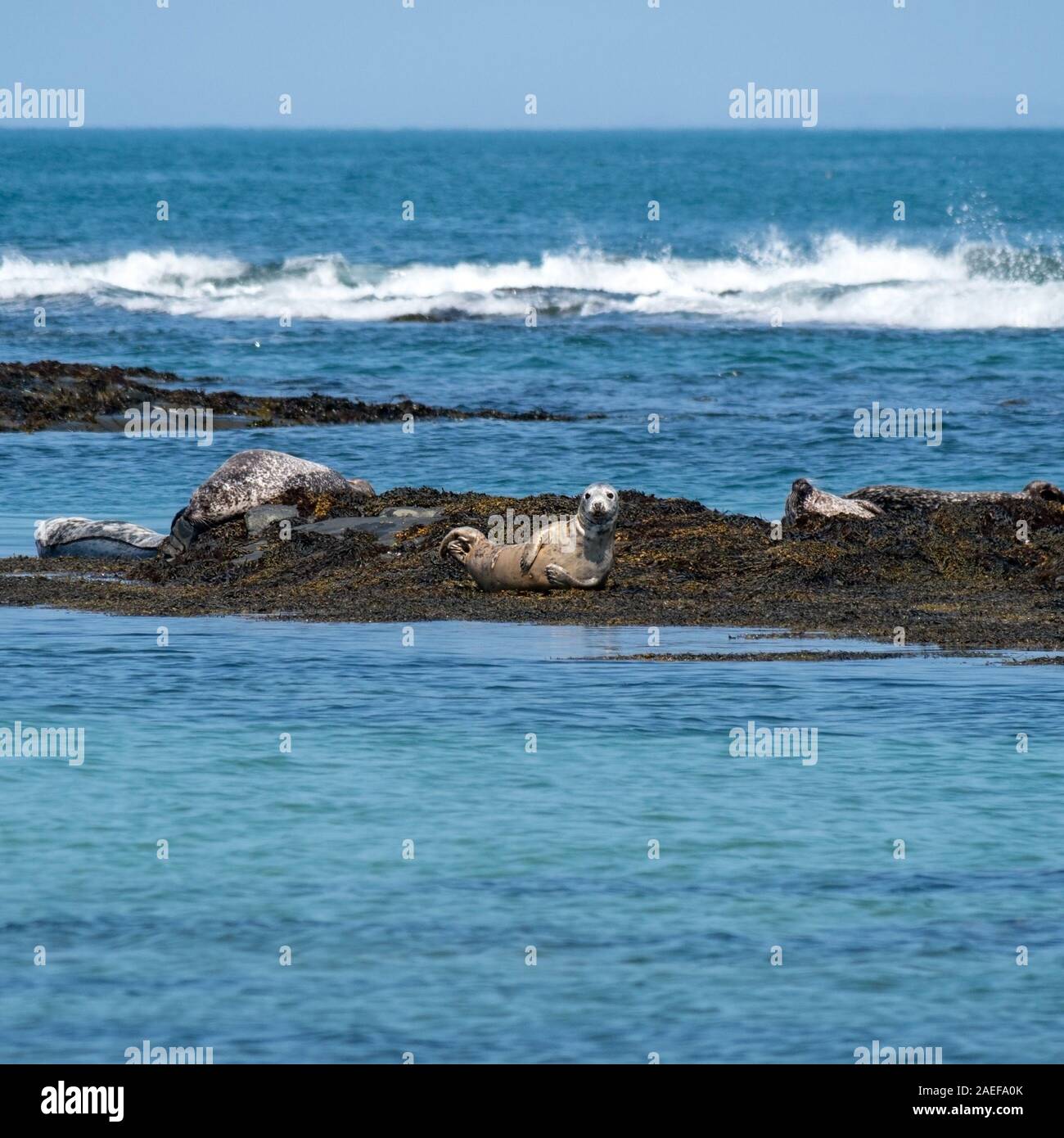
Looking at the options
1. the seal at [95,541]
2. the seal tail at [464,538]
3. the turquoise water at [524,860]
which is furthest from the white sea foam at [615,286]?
the turquoise water at [524,860]

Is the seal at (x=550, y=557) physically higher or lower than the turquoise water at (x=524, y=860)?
higher

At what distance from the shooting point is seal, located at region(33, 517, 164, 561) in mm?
17484

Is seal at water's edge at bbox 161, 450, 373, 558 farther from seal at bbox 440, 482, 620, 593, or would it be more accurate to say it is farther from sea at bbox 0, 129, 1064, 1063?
seal at bbox 440, 482, 620, 593

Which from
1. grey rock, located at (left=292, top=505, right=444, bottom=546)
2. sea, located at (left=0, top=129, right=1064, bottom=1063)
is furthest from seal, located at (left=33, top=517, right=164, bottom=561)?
grey rock, located at (left=292, top=505, right=444, bottom=546)

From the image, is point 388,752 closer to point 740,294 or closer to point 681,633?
point 681,633

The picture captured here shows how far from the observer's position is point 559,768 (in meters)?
9.77

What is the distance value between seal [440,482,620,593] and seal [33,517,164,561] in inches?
145

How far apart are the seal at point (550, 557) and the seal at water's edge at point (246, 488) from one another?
299 centimetres

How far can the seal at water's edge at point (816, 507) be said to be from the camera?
55.7 feet

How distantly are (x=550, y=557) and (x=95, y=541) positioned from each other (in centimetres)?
476

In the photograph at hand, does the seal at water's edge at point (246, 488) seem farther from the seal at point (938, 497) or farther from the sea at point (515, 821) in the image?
the seal at point (938, 497)

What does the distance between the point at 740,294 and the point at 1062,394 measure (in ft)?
64.0

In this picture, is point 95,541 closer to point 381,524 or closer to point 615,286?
point 381,524

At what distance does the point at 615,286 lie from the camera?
186ft
